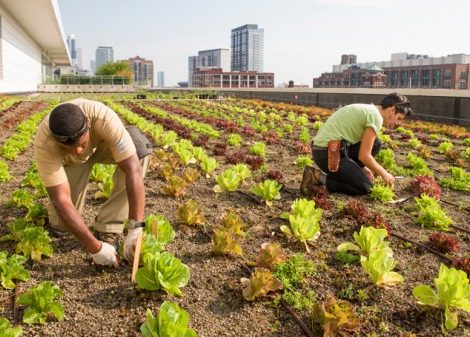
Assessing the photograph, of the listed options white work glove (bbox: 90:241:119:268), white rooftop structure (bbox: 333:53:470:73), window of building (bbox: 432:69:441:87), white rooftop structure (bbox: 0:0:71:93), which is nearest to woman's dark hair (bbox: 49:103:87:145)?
white work glove (bbox: 90:241:119:268)

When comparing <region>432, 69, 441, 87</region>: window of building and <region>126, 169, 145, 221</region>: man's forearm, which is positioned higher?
<region>432, 69, 441, 87</region>: window of building

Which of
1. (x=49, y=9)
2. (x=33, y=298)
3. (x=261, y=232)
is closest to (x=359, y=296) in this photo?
(x=261, y=232)

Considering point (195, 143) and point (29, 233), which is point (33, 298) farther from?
point (195, 143)

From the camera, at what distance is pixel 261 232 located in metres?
5.35

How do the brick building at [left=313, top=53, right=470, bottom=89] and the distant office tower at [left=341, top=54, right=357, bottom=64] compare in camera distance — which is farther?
the distant office tower at [left=341, top=54, right=357, bottom=64]

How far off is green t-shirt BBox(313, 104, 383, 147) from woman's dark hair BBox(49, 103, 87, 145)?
12.9 feet

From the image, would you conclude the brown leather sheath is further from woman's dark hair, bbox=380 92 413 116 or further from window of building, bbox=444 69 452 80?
window of building, bbox=444 69 452 80

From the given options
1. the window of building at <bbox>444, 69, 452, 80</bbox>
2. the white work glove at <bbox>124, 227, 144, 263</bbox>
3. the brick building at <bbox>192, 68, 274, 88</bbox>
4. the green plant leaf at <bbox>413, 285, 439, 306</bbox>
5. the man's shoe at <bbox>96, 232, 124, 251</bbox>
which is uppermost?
the brick building at <bbox>192, 68, 274, 88</bbox>

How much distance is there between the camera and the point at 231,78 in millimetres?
159500

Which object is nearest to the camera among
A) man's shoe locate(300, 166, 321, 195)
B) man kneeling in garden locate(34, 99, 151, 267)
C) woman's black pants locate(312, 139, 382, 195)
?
man kneeling in garden locate(34, 99, 151, 267)

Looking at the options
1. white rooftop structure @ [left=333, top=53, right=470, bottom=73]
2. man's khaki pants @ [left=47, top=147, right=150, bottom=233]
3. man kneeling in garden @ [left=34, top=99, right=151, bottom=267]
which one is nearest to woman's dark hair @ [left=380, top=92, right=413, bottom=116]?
man kneeling in garden @ [left=34, top=99, right=151, bottom=267]

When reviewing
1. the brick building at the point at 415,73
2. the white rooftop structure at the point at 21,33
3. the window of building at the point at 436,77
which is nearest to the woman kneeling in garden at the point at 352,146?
the white rooftop structure at the point at 21,33

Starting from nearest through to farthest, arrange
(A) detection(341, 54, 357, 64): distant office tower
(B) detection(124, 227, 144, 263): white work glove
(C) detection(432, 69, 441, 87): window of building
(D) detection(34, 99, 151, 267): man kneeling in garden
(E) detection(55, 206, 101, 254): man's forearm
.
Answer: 1. (D) detection(34, 99, 151, 267): man kneeling in garden
2. (E) detection(55, 206, 101, 254): man's forearm
3. (B) detection(124, 227, 144, 263): white work glove
4. (C) detection(432, 69, 441, 87): window of building
5. (A) detection(341, 54, 357, 64): distant office tower

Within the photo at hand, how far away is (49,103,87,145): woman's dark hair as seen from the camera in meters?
3.40
